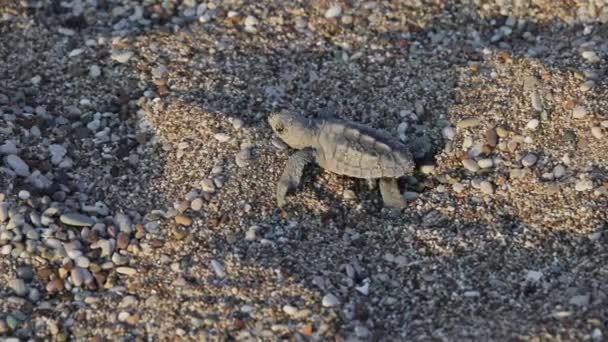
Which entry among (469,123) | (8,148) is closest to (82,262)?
(8,148)

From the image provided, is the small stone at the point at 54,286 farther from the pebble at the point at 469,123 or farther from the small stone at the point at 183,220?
the pebble at the point at 469,123

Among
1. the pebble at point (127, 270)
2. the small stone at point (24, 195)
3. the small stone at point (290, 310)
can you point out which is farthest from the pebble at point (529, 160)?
the small stone at point (24, 195)

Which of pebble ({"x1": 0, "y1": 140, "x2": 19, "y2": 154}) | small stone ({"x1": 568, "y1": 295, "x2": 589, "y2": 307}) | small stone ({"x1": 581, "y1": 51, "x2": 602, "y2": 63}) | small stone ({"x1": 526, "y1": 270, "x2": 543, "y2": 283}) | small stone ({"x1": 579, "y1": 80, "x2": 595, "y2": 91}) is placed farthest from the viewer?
small stone ({"x1": 581, "y1": 51, "x2": 602, "y2": 63})

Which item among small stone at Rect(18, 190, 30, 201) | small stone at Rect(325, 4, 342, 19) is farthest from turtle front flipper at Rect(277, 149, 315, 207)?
small stone at Rect(325, 4, 342, 19)

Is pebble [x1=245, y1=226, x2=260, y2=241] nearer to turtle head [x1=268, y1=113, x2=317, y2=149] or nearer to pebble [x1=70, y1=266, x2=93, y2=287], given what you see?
turtle head [x1=268, y1=113, x2=317, y2=149]

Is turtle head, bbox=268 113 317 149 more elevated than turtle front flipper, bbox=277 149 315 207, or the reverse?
turtle head, bbox=268 113 317 149

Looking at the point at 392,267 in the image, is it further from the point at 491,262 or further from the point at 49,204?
the point at 49,204

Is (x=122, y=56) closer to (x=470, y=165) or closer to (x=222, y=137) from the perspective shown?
(x=222, y=137)
